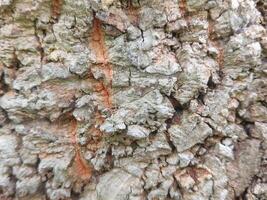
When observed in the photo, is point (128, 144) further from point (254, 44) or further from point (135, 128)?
point (254, 44)

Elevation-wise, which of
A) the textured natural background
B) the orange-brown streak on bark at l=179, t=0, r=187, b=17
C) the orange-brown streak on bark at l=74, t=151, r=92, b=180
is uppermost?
the orange-brown streak on bark at l=179, t=0, r=187, b=17

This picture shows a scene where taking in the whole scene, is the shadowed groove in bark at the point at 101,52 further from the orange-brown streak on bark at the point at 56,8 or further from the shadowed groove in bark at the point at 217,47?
the shadowed groove in bark at the point at 217,47

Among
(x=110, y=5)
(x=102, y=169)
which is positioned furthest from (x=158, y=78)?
(x=102, y=169)

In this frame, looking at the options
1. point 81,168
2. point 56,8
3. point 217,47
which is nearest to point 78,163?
point 81,168

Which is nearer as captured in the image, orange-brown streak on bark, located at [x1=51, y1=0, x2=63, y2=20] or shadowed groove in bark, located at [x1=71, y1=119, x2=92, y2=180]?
orange-brown streak on bark, located at [x1=51, y1=0, x2=63, y2=20]

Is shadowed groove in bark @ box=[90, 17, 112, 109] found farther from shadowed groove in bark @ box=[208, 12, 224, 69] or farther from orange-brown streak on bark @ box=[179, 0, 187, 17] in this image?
shadowed groove in bark @ box=[208, 12, 224, 69]

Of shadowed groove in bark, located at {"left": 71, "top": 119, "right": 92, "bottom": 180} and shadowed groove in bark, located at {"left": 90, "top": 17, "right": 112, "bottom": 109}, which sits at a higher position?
shadowed groove in bark, located at {"left": 90, "top": 17, "right": 112, "bottom": 109}


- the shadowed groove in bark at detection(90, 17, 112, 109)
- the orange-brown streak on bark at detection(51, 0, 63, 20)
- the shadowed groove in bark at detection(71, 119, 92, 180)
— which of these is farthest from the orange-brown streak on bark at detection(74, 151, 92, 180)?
the orange-brown streak on bark at detection(51, 0, 63, 20)

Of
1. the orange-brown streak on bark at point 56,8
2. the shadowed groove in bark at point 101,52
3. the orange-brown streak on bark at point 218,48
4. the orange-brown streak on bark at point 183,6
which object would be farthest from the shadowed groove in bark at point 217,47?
the orange-brown streak on bark at point 56,8
